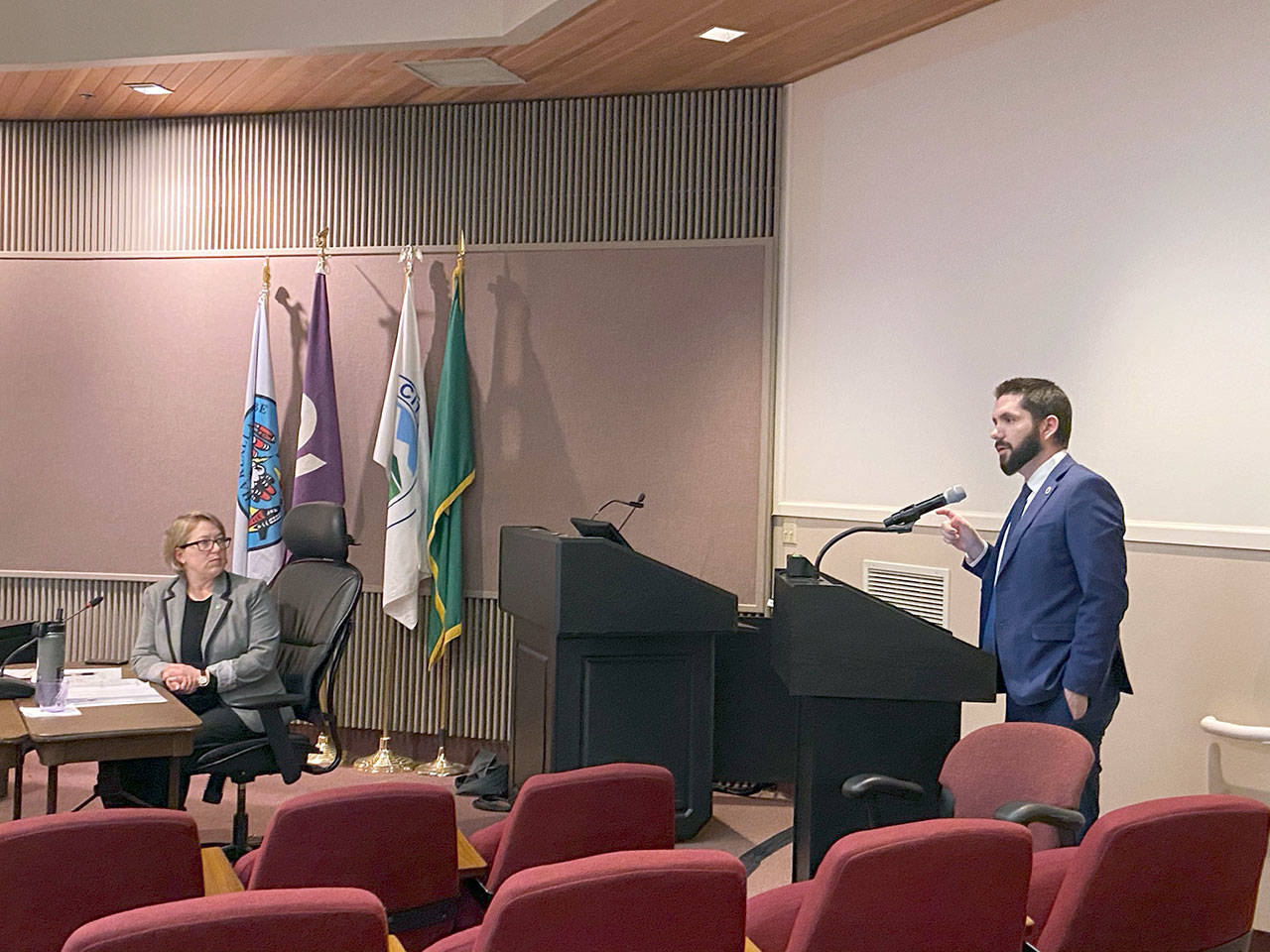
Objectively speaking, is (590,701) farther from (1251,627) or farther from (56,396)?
(56,396)

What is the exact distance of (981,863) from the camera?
206cm

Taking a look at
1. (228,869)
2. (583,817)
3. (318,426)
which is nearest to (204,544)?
(318,426)

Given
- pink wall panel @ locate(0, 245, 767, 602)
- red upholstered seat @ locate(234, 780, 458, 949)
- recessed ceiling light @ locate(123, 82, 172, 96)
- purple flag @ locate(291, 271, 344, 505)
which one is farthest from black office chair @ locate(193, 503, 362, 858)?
recessed ceiling light @ locate(123, 82, 172, 96)

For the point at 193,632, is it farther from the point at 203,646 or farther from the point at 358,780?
the point at 358,780

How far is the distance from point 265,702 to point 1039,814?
2699mm

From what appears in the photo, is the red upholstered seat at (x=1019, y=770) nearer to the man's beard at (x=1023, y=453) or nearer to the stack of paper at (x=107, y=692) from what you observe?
the man's beard at (x=1023, y=453)

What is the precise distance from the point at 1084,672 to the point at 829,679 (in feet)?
2.40

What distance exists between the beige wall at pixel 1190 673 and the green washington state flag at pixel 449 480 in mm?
3185

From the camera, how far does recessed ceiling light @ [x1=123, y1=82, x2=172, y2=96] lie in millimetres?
6422

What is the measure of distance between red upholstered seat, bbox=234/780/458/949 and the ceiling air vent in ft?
10.4

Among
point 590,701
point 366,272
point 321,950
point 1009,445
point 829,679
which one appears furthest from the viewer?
point 366,272

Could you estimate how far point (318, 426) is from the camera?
6621 millimetres

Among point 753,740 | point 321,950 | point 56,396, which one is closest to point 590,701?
point 753,740

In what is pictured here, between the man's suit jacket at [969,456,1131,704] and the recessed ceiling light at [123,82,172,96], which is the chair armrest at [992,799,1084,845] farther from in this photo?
the recessed ceiling light at [123,82,172,96]
